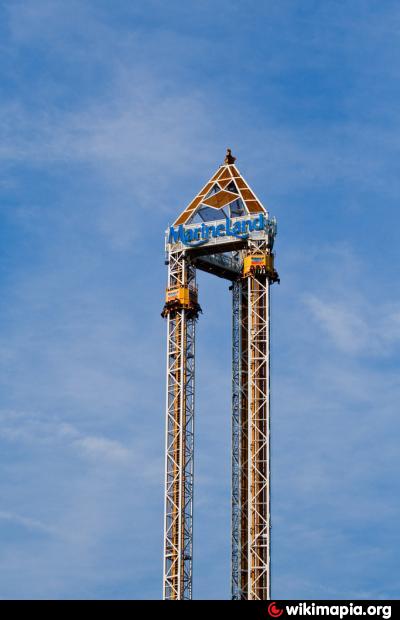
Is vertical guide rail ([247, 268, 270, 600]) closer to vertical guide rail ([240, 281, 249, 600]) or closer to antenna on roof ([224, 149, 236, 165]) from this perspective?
vertical guide rail ([240, 281, 249, 600])

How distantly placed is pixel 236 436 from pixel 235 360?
7.83 metres

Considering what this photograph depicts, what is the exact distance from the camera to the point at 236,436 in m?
157

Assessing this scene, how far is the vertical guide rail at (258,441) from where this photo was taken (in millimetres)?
147000

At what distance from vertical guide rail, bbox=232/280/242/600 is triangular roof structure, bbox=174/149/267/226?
758 cm

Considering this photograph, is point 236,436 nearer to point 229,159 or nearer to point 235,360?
point 235,360

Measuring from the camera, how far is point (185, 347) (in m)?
157

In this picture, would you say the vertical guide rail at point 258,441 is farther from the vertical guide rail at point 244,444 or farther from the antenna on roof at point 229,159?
the antenna on roof at point 229,159

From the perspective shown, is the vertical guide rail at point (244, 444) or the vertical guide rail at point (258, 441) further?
the vertical guide rail at point (244, 444)

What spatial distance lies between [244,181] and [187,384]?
22.5 m

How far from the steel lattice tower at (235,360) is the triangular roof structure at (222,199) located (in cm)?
10

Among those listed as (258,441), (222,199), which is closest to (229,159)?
(222,199)

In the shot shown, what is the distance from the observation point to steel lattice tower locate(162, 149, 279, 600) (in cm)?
14950
